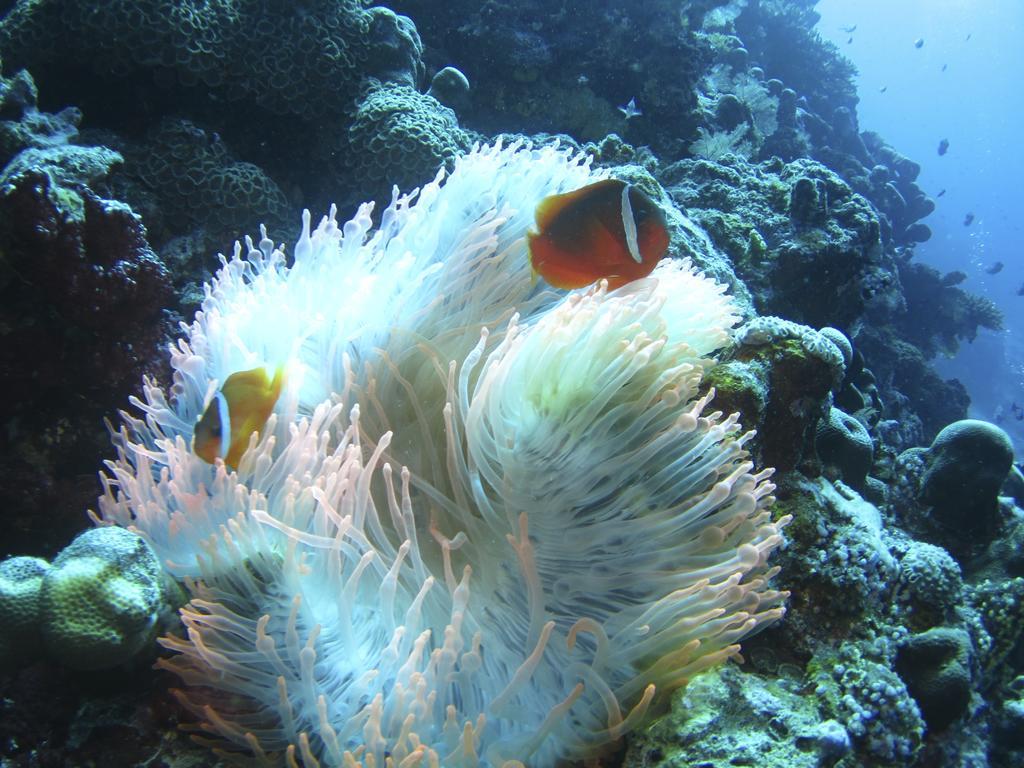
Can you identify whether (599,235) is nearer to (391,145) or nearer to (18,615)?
(18,615)

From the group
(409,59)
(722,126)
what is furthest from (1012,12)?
(409,59)

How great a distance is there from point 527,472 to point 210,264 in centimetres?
348

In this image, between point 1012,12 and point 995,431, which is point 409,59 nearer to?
point 995,431

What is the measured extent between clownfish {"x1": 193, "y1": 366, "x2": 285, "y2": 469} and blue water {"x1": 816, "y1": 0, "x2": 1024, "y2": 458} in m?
95.4

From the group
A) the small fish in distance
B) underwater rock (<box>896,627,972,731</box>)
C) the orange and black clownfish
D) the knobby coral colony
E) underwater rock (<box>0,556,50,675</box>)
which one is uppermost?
the small fish in distance

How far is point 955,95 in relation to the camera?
110m

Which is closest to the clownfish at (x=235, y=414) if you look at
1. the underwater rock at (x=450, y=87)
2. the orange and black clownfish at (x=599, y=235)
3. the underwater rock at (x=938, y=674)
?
the orange and black clownfish at (x=599, y=235)

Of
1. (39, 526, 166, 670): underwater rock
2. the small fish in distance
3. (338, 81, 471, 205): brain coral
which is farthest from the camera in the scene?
the small fish in distance

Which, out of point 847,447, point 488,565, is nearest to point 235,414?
point 488,565

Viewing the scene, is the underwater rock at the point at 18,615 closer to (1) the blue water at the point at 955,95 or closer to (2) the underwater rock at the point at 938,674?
(2) the underwater rock at the point at 938,674

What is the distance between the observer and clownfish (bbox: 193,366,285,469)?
6.08 feet

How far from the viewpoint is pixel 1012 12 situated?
298 feet

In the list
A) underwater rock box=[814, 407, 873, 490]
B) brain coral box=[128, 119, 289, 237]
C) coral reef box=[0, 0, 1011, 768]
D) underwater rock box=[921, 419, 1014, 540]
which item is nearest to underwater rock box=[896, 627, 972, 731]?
coral reef box=[0, 0, 1011, 768]

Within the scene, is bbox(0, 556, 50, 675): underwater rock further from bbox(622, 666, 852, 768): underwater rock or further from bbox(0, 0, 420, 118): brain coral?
bbox(0, 0, 420, 118): brain coral
